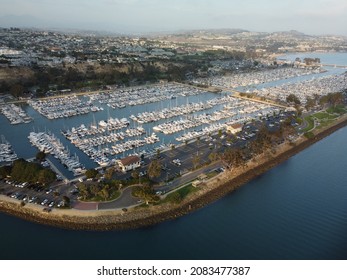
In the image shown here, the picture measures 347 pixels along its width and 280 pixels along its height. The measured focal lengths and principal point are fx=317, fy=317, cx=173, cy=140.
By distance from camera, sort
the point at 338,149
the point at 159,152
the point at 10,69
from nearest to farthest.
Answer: the point at 159,152, the point at 338,149, the point at 10,69

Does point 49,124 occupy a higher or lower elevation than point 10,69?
lower

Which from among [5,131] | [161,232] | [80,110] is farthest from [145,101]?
[161,232]

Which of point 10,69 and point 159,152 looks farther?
point 10,69

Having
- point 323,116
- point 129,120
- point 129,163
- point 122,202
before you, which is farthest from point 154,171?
point 323,116

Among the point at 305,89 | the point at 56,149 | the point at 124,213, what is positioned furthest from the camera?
the point at 305,89

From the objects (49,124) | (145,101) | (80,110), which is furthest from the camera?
(145,101)

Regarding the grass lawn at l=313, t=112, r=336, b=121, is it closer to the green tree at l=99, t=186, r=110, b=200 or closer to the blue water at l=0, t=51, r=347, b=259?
the blue water at l=0, t=51, r=347, b=259

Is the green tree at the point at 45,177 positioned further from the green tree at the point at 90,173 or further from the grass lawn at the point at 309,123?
the grass lawn at the point at 309,123

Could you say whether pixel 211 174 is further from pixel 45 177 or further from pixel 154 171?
pixel 45 177

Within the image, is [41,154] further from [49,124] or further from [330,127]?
[330,127]
